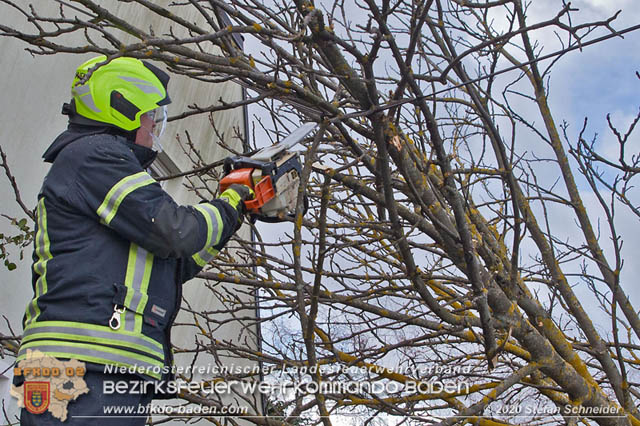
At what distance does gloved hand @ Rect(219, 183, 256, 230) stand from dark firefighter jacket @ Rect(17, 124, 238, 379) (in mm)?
150

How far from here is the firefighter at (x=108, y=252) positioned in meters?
1.61

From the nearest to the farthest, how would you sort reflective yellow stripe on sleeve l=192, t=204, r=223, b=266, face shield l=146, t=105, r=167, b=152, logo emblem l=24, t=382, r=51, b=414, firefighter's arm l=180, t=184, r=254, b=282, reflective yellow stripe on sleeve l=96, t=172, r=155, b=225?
logo emblem l=24, t=382, r=51, b=414
reflective yellow stripe on sleeve l=96, t=172, r=155, b=225
reflective yellow stripe on sleeve l=192, t=204, r=223, b=266
firefighter's arm l=180, t=184, r=254, b=282
face shield l=146, t=105, r=167, b=152

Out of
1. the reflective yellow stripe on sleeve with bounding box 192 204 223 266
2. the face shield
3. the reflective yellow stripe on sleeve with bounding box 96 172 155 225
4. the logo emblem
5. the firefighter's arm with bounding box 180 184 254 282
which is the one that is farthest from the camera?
the face shield

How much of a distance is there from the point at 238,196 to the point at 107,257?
55 cm

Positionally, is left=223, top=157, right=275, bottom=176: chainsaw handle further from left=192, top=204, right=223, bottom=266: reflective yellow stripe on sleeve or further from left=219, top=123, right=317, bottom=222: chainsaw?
left=192, top=204, right=223, bottom=266: reflective yellow stripe on sleeve

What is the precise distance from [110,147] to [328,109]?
78 cm

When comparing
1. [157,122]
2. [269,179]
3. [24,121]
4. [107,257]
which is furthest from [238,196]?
[24,121]

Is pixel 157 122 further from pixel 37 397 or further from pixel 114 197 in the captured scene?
pixel 37 397

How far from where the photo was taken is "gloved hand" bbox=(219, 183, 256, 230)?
2042 millimetres

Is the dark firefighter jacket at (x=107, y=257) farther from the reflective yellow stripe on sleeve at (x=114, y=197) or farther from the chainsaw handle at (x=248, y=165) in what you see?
the chainsaw handle at (x=248, y=165)

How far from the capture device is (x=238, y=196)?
2076 millimetres

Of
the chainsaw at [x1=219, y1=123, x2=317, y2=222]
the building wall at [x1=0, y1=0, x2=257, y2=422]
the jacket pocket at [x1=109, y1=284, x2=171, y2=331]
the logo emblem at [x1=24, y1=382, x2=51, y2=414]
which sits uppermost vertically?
the building wall at [x1=0, y1=0, x2=257, y2=422]

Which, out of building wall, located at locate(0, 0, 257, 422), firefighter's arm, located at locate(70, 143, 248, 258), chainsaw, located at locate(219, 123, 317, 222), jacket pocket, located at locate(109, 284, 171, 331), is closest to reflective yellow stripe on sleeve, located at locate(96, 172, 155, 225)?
firefighter's arm, located at locate(70, 143, 248, 258)

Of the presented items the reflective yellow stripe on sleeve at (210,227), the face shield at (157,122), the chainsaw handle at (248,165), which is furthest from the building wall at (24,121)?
the reflective yellow stripe on sleeve at (210,227)
